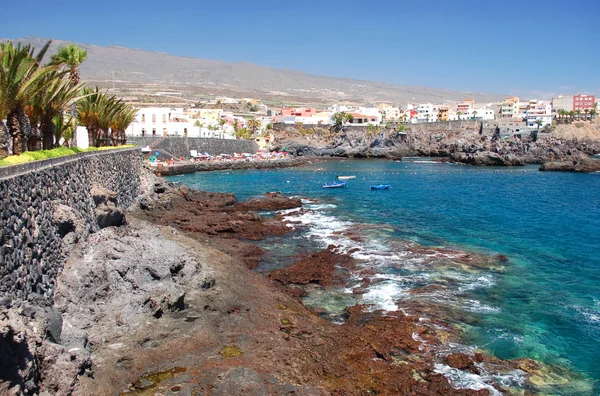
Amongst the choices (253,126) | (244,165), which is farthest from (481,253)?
(253,126)

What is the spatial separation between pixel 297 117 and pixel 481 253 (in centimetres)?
12500

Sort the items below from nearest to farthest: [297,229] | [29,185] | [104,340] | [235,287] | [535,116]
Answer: [104,340] < [29,185] < [235,287] < [297,229] < [535,116]

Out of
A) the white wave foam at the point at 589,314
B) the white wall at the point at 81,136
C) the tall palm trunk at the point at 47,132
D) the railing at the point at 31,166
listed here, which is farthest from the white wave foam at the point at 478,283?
the white wall at the point at 81,136

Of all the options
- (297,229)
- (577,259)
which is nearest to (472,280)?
(577,259)

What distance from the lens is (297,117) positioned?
14938 centimetres

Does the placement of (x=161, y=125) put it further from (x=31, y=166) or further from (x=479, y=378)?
(x=479, y=378)

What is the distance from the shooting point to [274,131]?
5418 inches

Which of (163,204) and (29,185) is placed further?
(163,204)

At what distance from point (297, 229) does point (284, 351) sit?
68.5 feet

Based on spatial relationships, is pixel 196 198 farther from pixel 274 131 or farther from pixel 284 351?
pixel 274 131

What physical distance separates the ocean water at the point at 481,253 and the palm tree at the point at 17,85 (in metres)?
12.7

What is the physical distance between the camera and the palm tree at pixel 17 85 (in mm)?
17562

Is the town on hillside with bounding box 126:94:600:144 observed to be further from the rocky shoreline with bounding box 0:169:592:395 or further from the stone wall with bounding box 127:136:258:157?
the rocky shoreline with bounding box 0:169:592:395

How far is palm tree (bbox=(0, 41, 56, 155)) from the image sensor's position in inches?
691
